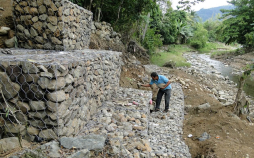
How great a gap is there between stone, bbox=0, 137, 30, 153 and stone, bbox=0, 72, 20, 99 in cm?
62

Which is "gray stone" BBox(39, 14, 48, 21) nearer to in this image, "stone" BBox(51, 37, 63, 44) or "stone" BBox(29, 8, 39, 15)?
"stone" BBox(29, 8, 39, 15)

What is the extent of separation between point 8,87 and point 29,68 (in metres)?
0.43

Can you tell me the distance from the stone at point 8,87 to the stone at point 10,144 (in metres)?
0.62

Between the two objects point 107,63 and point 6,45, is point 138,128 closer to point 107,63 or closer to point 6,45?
point 107,63

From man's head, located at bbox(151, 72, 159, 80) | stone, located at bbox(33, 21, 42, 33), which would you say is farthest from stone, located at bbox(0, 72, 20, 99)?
man's head, located at bbox(151, 72, 159, 80)

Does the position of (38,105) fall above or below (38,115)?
above

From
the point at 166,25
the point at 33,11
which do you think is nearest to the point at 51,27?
the point at 33,11

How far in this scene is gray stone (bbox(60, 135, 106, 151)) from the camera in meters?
2.75

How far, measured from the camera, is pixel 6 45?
4500 millimetres

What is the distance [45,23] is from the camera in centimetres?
419

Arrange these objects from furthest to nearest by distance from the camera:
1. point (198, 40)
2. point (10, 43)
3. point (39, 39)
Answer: point (198, 40) → point (10, 43) → point (39, 39)

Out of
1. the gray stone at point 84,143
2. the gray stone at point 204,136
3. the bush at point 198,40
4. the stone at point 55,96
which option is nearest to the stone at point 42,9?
the stone at point 55,96

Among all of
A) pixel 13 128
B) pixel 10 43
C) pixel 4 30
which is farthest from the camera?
pixel 4 30

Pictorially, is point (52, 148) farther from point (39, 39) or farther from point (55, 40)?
point (39, 39)
